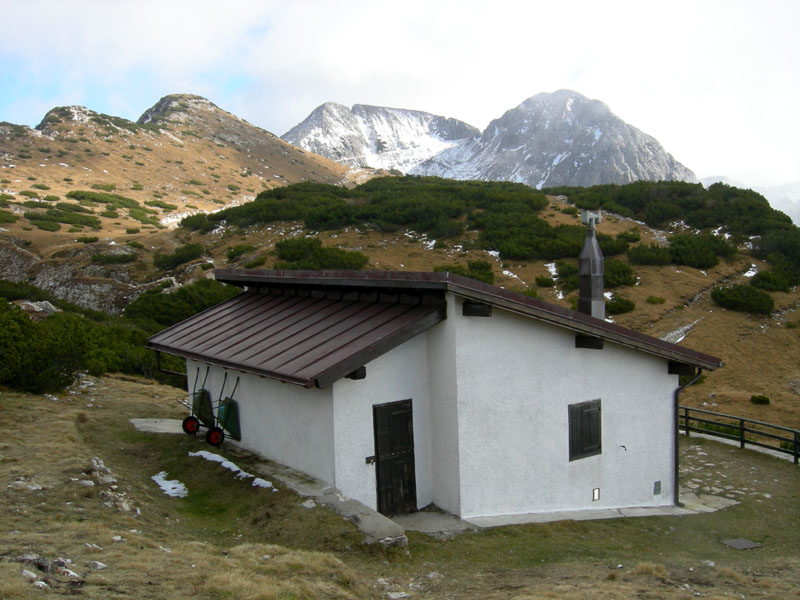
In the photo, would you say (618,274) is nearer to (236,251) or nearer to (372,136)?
(236,251)

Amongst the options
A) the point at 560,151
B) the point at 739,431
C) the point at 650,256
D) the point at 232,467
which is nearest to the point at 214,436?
the point at 232,467

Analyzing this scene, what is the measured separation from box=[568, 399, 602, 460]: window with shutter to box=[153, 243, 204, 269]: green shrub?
2836 centimetres

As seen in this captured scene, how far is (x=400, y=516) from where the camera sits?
852 centimetres

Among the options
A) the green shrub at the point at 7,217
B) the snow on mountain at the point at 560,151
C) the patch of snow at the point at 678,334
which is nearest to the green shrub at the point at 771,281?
the patch of snow at the point at 678,334

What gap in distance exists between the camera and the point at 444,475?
871 cm

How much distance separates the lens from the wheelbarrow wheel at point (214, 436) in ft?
33.8

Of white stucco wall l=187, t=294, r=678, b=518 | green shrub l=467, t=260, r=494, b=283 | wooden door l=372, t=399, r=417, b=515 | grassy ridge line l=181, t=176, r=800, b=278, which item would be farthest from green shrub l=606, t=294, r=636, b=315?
wooden door l=372, t=399, r=417, b=515

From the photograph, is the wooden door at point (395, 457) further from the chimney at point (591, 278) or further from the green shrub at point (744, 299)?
the green shrub at point (744, 299)

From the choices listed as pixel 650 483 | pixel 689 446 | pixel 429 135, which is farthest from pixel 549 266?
pixel 429 135

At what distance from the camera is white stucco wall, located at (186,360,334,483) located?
8164 mm

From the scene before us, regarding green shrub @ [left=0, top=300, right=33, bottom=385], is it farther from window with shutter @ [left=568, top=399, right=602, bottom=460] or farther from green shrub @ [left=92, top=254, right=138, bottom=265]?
green shrub @ [left=92, top=254, right=138, bottom=265]

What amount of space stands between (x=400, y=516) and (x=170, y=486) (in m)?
3.48

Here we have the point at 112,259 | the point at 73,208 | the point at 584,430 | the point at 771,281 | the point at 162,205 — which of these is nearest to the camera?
the point at 584,430

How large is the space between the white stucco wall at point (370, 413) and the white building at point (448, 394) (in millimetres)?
20
